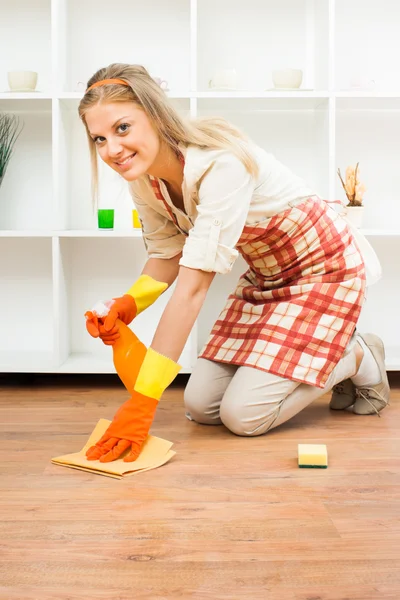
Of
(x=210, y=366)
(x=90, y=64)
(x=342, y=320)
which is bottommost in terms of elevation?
(x=210, y=366)

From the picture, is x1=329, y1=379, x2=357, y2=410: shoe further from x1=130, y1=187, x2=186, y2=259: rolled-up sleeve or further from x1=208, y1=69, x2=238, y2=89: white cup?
x1=208, y1=69, x2=238, y2=89: white cup

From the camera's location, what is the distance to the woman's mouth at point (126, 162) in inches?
64.9

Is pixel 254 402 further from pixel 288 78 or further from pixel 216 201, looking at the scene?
pixel 288 78

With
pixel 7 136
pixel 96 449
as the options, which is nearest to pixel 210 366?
pixel 96 449

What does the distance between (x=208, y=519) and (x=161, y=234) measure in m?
0.86

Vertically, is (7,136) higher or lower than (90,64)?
lower

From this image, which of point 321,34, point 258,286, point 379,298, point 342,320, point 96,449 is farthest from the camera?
point 379,298

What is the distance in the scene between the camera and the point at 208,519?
1319 millimetres

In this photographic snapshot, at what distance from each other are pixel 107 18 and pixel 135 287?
1.21 meters

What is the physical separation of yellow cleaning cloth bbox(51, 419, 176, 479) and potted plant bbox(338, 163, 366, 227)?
42.4 inches

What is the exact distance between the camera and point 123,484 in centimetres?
150

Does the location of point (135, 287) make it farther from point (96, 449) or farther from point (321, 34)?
point (321, 34)

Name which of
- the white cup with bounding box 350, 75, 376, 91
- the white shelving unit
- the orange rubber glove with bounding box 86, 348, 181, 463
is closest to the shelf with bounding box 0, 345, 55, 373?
the white shelving unit

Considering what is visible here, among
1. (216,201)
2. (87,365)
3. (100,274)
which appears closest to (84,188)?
(100,274)
